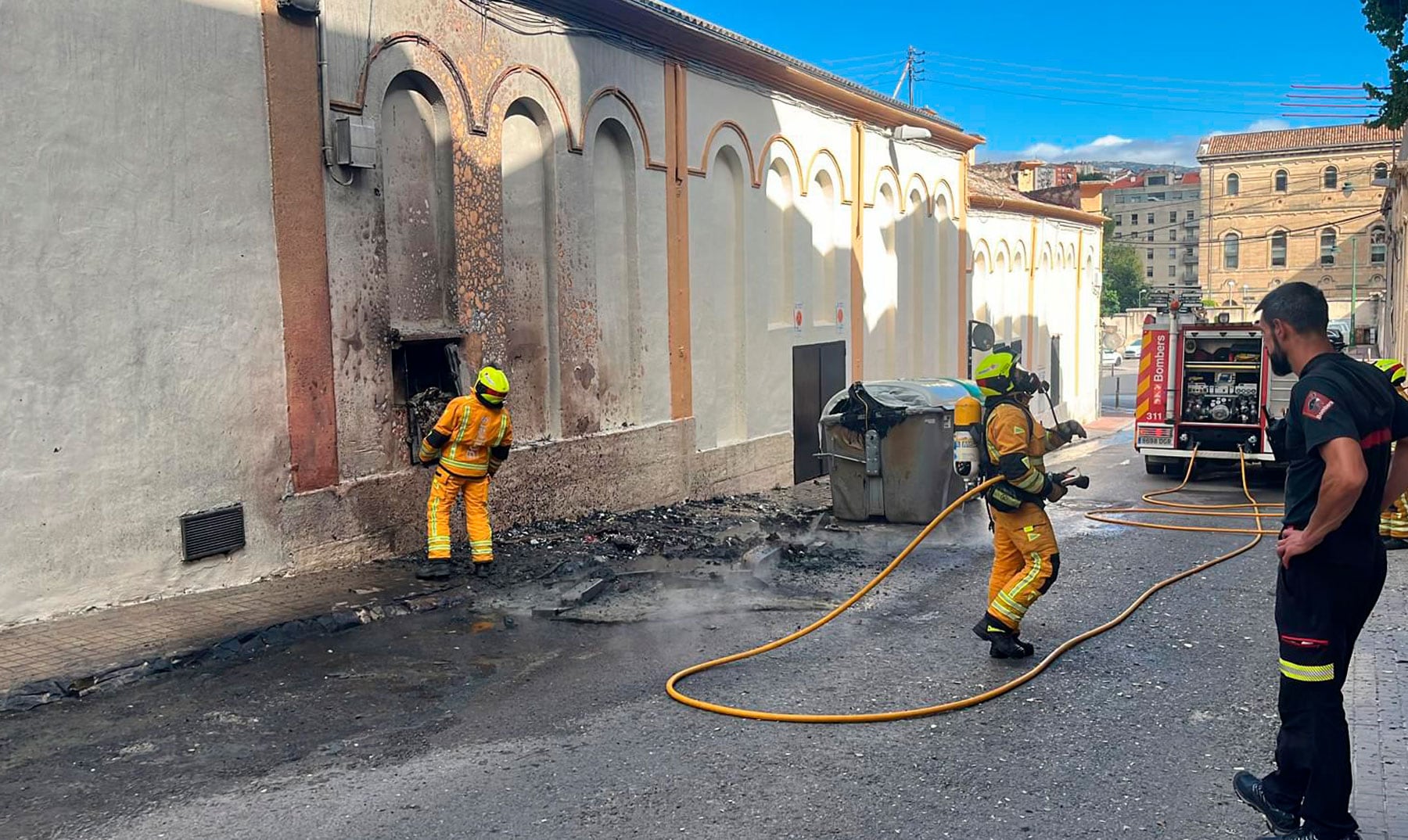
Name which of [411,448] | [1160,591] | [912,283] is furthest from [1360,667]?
[912,283]

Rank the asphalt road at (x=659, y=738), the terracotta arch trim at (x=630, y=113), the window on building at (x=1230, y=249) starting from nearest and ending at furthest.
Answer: the asphalt road at (x=659, y=738) → the terracotta arch trim at (x=630, y=113) → the window on building at (x=1230, y=249)

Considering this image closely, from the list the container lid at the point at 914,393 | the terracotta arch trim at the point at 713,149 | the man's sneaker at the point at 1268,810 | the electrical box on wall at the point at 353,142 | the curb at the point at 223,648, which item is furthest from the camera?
the terracotta arch trim at the point at 713,149

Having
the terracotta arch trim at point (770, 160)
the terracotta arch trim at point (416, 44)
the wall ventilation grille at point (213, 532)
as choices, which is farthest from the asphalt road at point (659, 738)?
the terracotta arch trim at point (770, 160)

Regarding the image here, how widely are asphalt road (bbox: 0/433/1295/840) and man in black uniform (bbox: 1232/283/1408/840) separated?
1.86 feet

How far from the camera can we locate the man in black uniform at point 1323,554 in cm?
418

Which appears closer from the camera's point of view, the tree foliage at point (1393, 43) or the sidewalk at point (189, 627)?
the sidewalk at point (189, 627)

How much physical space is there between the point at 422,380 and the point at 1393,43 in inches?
488

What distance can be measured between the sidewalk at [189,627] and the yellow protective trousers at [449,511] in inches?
12.9

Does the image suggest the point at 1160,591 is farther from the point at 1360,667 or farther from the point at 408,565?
the point at 408,565

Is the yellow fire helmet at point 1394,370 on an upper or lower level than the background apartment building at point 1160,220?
lower

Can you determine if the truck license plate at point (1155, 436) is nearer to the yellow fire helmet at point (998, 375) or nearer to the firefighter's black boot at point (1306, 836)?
the yellow fire helmet at point (998, 375)

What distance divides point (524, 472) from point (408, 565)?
7.07ft

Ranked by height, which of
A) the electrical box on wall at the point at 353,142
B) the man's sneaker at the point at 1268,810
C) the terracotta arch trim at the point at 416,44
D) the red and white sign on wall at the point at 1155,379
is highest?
the terracotta arch trim at the point at 416,44

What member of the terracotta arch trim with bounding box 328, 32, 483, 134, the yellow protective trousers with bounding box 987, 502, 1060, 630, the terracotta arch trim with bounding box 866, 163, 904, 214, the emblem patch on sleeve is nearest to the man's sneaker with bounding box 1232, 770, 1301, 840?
the emblem patch on sleeve
